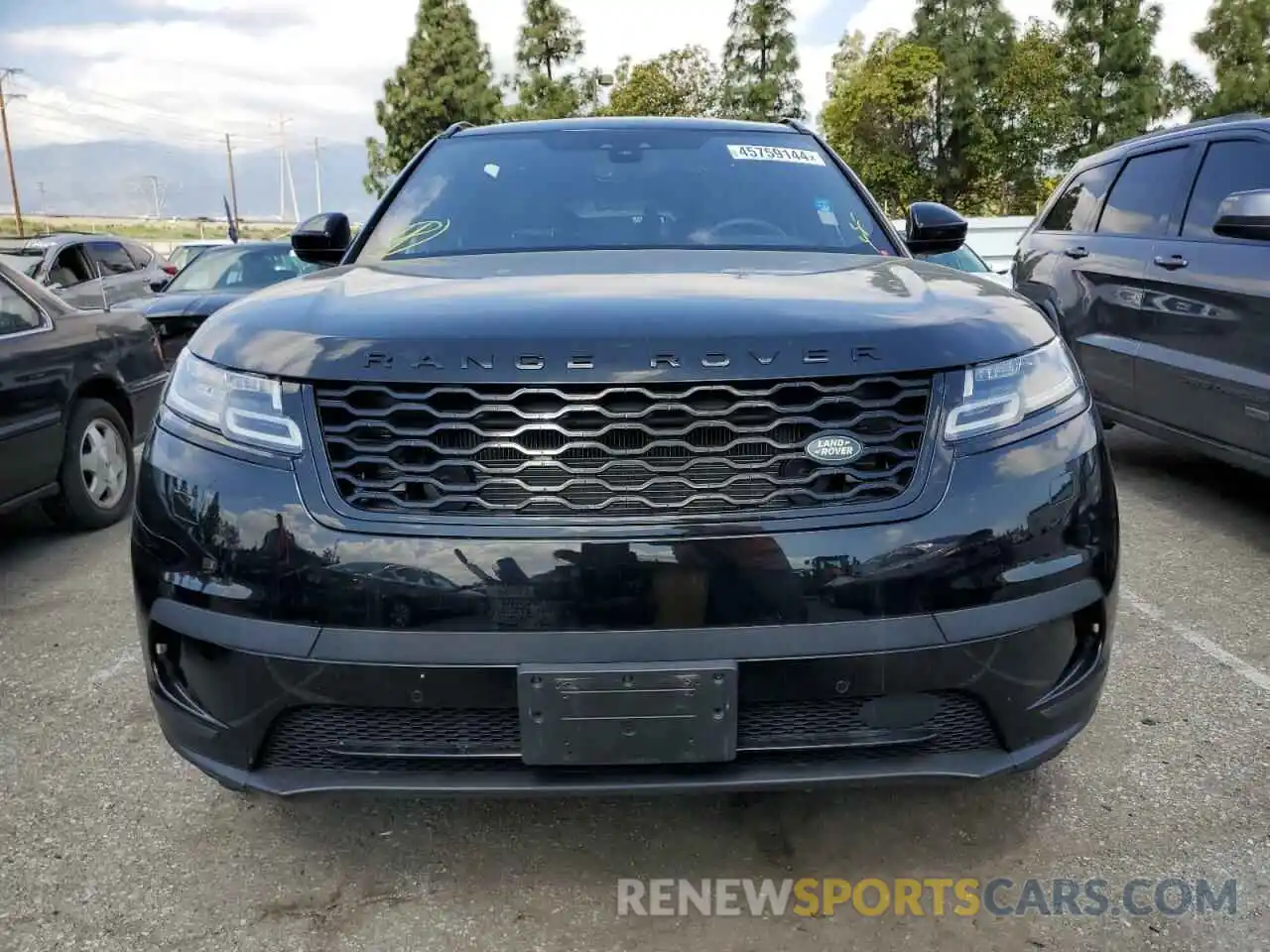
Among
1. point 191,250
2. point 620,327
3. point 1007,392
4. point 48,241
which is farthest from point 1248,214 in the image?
point 48,241

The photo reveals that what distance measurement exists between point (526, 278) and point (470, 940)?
4.42ft

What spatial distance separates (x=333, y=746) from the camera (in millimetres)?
1820

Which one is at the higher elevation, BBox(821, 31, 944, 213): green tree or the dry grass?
BBox(821, 31, 944, 213): green tree

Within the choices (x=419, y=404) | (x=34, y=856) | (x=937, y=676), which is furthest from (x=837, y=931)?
(x=34, y=856)

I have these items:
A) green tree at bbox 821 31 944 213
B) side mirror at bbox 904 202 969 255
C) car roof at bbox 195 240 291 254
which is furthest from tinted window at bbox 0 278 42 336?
green tree at bbox 821 31 944 213

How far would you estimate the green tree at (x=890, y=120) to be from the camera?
1390 inches

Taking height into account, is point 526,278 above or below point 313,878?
above

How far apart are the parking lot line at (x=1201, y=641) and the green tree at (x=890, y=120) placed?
33.7 meters

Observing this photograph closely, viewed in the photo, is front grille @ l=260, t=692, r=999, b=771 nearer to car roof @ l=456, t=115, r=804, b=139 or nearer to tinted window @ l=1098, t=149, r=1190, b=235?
car roof @ l=456, t=115, r=804, b=139

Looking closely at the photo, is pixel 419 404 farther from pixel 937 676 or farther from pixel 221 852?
pixel 221 852

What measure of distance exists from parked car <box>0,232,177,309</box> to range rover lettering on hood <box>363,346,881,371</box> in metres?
9.74

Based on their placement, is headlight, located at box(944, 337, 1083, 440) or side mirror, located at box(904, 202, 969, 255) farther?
side mirror, located at box(904, 202, 969, 255)

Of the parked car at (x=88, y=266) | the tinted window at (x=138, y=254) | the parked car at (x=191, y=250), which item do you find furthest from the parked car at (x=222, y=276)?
the tinted window at (x=138, y=254)

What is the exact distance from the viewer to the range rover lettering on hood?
175cm
